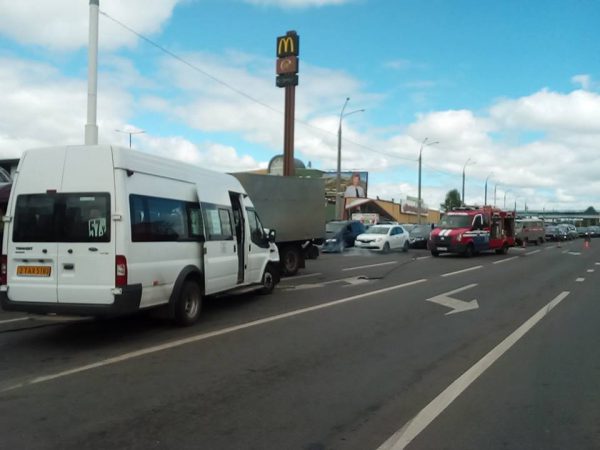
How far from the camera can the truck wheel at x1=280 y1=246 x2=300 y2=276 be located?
52.9 feet

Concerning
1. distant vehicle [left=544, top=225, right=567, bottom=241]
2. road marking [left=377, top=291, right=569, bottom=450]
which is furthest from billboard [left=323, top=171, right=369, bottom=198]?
road marking [left=377, top=291, right=569, bottom=450]

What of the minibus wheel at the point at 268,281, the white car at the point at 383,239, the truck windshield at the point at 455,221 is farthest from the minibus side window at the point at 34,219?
the white car at the point at 383,239

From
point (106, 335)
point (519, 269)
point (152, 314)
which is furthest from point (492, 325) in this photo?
point (519, 269)

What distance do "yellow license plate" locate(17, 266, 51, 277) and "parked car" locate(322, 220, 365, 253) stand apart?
68.3 ft

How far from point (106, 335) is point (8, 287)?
1432mm

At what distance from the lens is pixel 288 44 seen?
31781mm

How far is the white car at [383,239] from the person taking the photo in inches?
1094

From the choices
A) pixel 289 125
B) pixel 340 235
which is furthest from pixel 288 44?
pixel 340 235

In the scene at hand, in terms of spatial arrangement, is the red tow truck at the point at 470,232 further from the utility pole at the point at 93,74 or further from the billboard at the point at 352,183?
the billboard at the point at 352,183

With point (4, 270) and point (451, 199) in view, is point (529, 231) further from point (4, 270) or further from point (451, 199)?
point (451, 199)

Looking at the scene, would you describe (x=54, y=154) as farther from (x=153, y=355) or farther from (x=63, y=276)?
(x=153, y=355)

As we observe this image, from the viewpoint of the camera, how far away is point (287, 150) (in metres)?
33.9

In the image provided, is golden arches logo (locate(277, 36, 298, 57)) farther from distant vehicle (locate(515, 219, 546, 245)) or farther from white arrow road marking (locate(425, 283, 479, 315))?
white arrow road marking (locate(425, 283, 479, 315))

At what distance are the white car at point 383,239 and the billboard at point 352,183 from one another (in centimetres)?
3956
